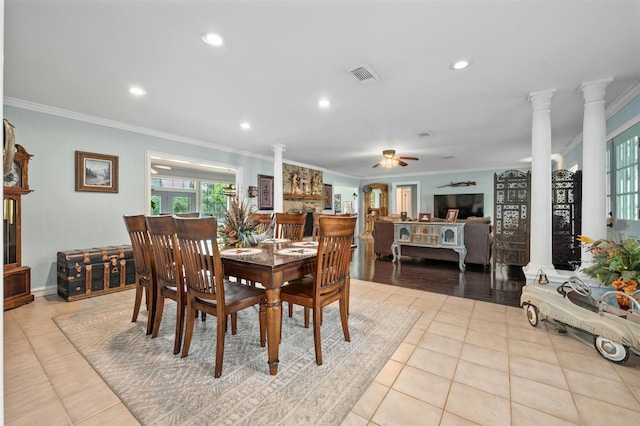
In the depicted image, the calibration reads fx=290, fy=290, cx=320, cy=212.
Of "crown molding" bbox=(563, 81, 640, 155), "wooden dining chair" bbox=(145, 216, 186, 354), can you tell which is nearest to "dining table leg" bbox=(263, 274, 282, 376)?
"wooden dining chair" bbox=(145, 216, 186, 354)

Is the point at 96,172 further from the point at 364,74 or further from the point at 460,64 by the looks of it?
the point at 460,64

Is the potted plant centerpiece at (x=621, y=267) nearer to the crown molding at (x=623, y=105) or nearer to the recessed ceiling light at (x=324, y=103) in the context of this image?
the crown molding at (x=623, y=105)

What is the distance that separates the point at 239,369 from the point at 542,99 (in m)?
4.01

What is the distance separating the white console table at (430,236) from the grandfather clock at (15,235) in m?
5.46

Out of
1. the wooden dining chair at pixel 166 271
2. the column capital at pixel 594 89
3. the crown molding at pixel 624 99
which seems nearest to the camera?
the wooden dining chair at pixel 166 271

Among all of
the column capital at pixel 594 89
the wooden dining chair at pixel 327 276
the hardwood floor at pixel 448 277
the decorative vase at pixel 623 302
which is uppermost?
the column capital at pixel 594 89

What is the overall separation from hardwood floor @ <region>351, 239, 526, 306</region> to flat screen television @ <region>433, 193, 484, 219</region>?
4.12m

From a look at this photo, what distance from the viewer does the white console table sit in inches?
205

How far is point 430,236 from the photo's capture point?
5.52 m

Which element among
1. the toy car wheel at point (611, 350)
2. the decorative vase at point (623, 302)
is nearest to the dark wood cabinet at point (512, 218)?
the decorative vase at point (623, 302)

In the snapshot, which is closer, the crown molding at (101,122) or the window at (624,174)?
the window at (624,174)

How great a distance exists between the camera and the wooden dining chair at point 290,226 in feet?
11.7

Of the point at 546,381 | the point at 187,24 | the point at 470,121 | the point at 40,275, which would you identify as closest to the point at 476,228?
the point at 470,121

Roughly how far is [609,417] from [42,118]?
5889 millimetres
